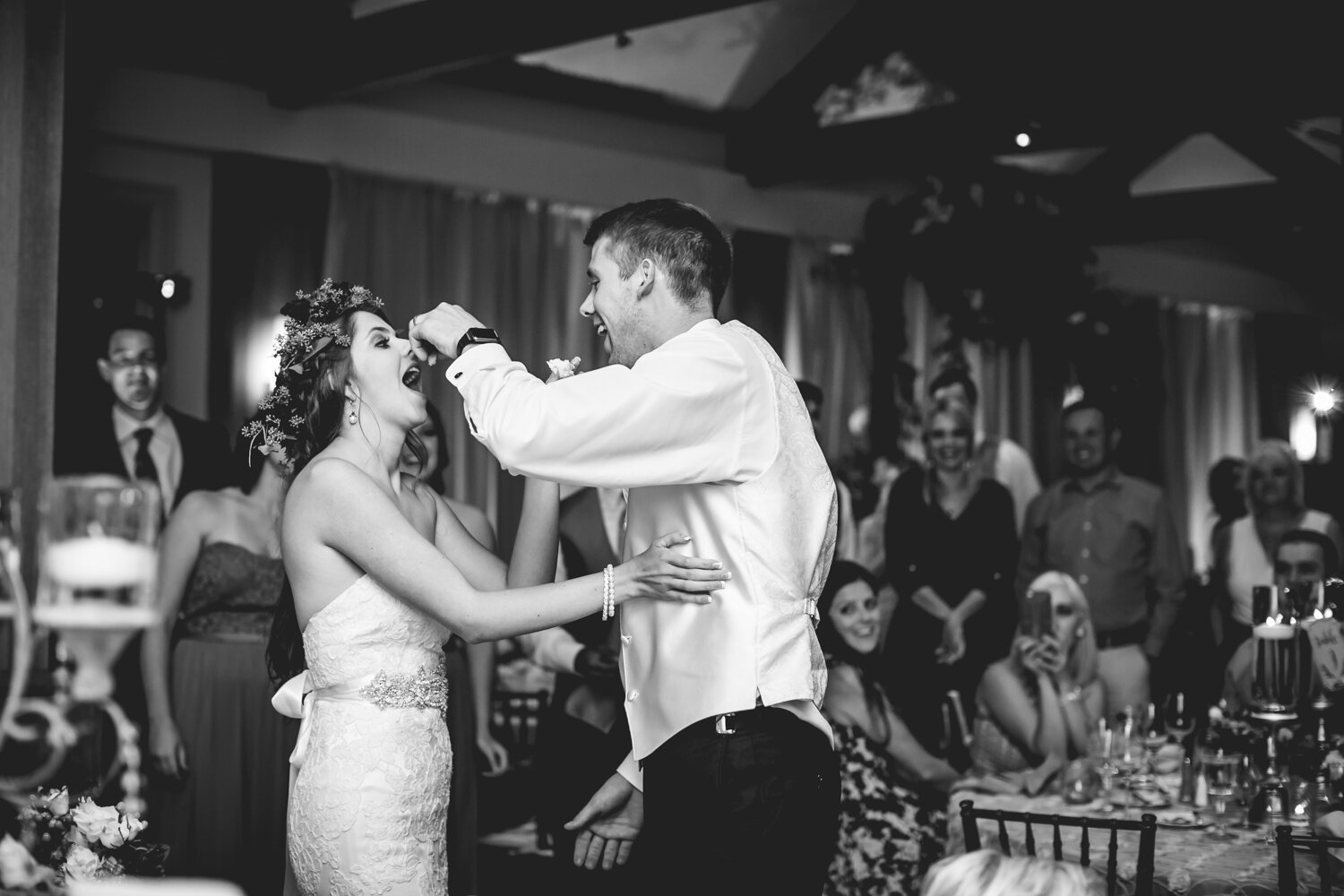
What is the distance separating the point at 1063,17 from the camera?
706cm

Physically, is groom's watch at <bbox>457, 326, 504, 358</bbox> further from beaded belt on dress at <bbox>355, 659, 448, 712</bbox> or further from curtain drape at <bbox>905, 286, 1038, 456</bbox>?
curtain drape at <bbox>905, 286, 1038, 456</bbox>

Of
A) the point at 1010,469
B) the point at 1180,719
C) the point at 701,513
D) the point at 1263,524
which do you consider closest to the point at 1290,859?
the point at 1180,719

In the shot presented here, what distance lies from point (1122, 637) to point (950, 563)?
0.70 meters

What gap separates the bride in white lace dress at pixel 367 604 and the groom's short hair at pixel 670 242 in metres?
0.41

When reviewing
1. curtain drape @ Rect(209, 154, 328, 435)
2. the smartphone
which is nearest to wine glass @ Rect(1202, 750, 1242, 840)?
the smartphone

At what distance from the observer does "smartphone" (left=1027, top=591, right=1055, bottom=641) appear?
3.97 metres

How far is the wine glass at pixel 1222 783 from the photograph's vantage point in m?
3.07

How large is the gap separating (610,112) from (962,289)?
2.39 meters

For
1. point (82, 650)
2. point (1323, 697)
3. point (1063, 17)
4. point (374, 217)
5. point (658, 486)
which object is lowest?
point (1323, 697)

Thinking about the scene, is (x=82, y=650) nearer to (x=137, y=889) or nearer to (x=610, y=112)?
(x=137, y=889)

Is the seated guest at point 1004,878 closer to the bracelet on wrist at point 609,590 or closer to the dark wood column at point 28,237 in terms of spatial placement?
the bracelet on wrist at point 609,590

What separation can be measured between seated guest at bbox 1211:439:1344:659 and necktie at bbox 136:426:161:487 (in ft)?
13.0

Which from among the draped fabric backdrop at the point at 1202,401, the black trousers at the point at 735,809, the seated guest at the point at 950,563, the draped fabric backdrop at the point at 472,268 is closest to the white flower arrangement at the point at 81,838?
the black trousers at the point at 735,809

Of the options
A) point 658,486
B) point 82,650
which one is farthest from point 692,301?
point 82,650
